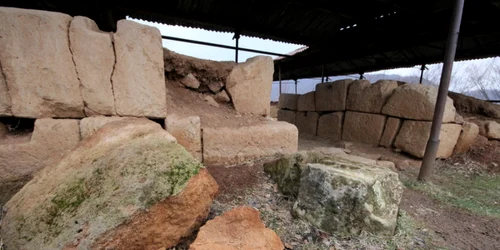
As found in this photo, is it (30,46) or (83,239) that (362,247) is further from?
(30,46)

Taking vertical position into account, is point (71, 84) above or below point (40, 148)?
above

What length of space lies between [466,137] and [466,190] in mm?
1682

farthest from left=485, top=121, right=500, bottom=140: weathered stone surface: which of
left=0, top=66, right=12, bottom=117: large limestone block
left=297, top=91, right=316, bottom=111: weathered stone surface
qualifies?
left=0, top=66, right=12, bottom=117: large limestone block

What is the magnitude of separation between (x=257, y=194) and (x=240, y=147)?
1.71ft

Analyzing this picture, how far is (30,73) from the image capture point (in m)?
1.38

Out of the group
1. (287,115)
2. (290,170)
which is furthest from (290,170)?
(287,115)

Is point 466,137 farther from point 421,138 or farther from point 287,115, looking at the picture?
point 287,115

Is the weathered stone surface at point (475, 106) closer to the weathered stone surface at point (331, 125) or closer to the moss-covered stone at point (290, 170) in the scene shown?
the weathered stone surface at point (331, 125)

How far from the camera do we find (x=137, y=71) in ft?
5.26

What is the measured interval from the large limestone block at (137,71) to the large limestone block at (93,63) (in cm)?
4

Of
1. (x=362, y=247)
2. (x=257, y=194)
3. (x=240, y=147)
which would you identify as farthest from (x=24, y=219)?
(x=362, y=247)

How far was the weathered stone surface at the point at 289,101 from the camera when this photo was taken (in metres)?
5.91

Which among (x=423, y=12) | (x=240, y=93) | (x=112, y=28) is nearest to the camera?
(x=240, y=93)

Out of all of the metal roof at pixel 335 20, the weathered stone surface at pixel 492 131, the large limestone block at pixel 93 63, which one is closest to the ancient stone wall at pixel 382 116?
the weathered stone surface at pixel 492 131
